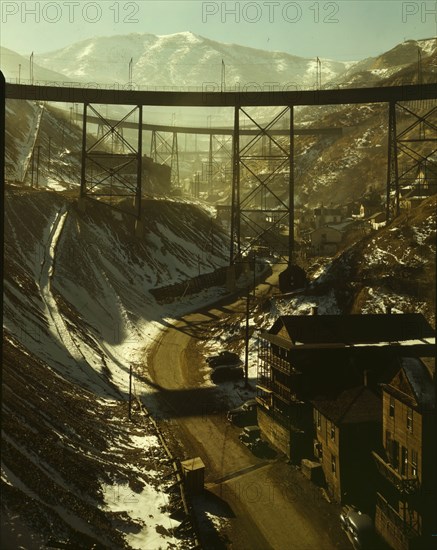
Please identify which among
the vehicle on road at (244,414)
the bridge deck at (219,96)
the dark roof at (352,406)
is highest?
the bridge deck at (219,96)

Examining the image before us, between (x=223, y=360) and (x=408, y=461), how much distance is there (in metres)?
13.4

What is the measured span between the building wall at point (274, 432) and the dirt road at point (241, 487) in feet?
1.34

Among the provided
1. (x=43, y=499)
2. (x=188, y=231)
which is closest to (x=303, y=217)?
(x=188, y=231)

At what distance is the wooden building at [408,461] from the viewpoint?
12.4 meters

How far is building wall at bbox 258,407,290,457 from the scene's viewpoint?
1755 centimetres

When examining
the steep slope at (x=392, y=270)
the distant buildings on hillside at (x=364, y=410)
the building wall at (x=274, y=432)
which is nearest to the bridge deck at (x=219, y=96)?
the steep slope at (x=392, y=270)

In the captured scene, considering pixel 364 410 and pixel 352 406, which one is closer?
pixel 364 410

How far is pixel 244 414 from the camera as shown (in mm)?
20391

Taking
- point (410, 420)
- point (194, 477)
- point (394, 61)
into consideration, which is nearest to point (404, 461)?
point (410, 420)

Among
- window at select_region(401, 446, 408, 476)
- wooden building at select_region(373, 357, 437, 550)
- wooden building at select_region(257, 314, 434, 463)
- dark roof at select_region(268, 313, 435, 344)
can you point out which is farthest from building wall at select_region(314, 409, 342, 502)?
dark roof at select_region(268, 313, 435, 344)

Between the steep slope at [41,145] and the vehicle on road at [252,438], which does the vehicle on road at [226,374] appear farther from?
the steep slope at [41,145]

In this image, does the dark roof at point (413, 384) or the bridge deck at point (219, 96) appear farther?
the bridge deck at point (219, 96)

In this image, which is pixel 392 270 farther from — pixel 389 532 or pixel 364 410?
pixel 389 532

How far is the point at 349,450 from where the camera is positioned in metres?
14.9
